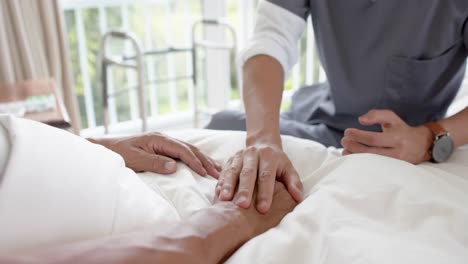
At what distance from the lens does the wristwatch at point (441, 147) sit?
109cm

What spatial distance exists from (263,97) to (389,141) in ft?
1.21

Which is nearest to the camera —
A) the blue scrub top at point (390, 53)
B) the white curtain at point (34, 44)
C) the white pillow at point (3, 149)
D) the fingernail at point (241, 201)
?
the white pillow at point (3, 149)

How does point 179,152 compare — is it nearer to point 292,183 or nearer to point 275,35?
point 292,183

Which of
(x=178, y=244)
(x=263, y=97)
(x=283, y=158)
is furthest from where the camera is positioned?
(x=263, y=97)

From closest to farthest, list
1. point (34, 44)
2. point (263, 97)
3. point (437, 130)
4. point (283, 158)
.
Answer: point (283, 158)
point (437, 130)
point (263, 97)
point (34, 44)

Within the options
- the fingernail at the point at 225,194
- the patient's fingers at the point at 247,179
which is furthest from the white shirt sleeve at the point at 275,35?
the fingernail at the point at 225,194

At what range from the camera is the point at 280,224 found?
78 cm

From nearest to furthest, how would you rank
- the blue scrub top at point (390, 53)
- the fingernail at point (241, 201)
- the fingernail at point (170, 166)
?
the fingernail at point (241, 201), the fingernail at point (170, 166), the blue scrub top at point (390, 53)

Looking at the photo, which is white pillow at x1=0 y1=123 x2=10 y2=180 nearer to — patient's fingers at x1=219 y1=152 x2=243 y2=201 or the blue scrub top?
patient's fingers at x1=219 y1=152 x2=243 y2=201

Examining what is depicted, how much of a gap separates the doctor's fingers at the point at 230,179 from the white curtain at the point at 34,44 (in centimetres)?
164

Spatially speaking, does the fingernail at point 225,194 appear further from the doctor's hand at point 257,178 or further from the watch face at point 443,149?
the watch face at point 443,149

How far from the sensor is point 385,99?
1.40 m

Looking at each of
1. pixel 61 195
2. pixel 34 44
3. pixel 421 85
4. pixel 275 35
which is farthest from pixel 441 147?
pixel 34 44

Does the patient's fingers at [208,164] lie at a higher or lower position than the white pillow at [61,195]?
lower
